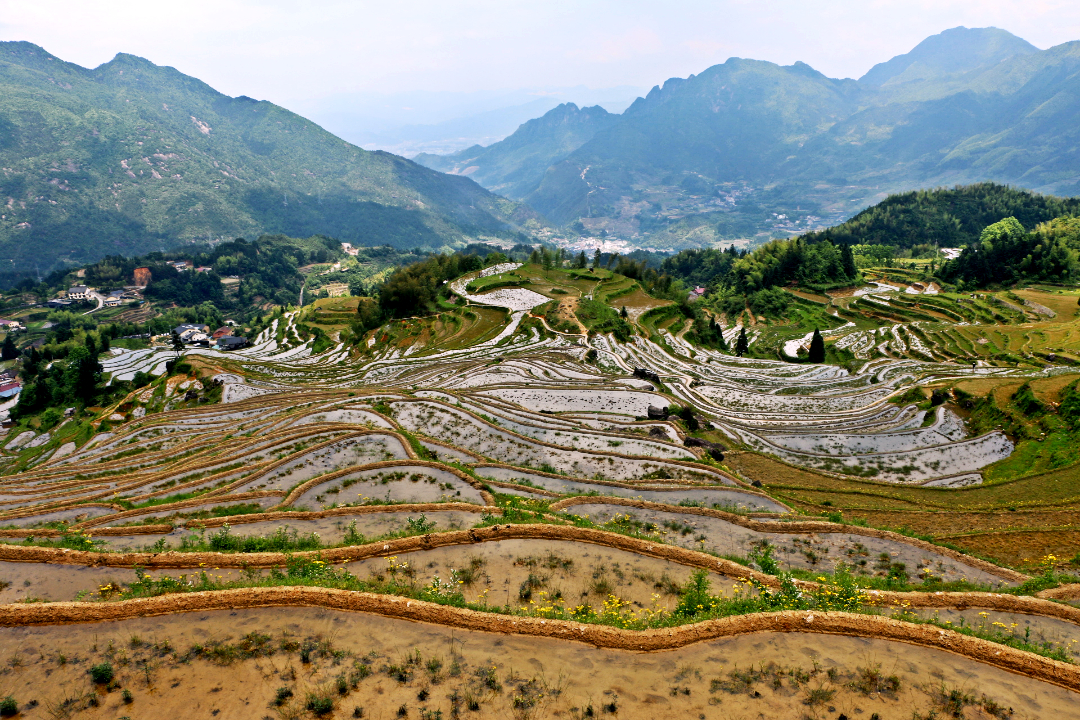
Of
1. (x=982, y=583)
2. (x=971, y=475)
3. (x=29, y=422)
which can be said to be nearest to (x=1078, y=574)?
(x=982, y=583)

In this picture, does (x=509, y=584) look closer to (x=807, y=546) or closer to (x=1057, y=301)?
(x=807, y=546)

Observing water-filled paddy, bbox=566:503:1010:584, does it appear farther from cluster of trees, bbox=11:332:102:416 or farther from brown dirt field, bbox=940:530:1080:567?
cluster of trees, bbox=11:332:102:416

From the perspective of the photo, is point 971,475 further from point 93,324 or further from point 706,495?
point 93,324

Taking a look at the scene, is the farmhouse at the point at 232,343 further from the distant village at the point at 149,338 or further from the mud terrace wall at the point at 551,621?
the mud terrace wall at the point at 551,621

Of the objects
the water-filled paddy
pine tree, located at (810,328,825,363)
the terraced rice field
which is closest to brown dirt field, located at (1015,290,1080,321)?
pine tree, located at (810,328,825,363)

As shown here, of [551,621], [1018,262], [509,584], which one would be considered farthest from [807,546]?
[1018,262]

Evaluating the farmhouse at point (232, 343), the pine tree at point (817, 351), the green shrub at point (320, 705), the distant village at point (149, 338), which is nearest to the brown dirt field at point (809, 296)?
the pine tree at point (817, 351)
